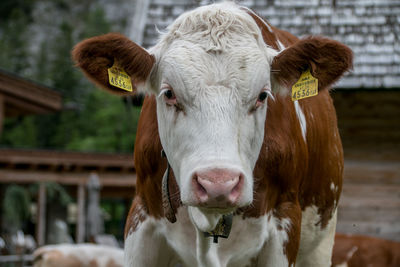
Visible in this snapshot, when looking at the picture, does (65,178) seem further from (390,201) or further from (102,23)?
(102,23)

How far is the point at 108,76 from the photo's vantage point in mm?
3154

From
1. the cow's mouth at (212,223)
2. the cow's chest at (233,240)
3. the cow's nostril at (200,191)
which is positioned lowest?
the cow's chest at (233,240)

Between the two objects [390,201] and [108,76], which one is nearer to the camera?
[108,76]

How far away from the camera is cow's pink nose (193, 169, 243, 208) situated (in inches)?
100

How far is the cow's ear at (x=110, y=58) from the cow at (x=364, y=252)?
5474 mm

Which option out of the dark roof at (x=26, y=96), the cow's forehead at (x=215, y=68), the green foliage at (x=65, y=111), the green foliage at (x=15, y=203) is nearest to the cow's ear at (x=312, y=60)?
the cow's forehead at (x=215, y=68)

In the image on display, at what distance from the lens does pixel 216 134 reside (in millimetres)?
2732

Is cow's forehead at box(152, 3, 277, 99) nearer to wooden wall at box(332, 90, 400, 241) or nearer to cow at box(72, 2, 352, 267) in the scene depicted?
cow at box(72, 2, 352, 267)

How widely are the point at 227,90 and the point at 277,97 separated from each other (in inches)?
27.6

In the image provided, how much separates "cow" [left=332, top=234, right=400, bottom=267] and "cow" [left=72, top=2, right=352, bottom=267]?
4.39m

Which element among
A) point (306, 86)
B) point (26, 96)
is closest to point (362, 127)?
point (306, 86)

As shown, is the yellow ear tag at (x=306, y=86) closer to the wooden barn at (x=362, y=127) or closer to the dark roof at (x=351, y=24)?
the dark roof at (x=351, y=24)

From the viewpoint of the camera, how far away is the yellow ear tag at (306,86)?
3.25 meters

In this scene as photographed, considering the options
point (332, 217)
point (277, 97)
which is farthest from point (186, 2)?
point (277, 97)
